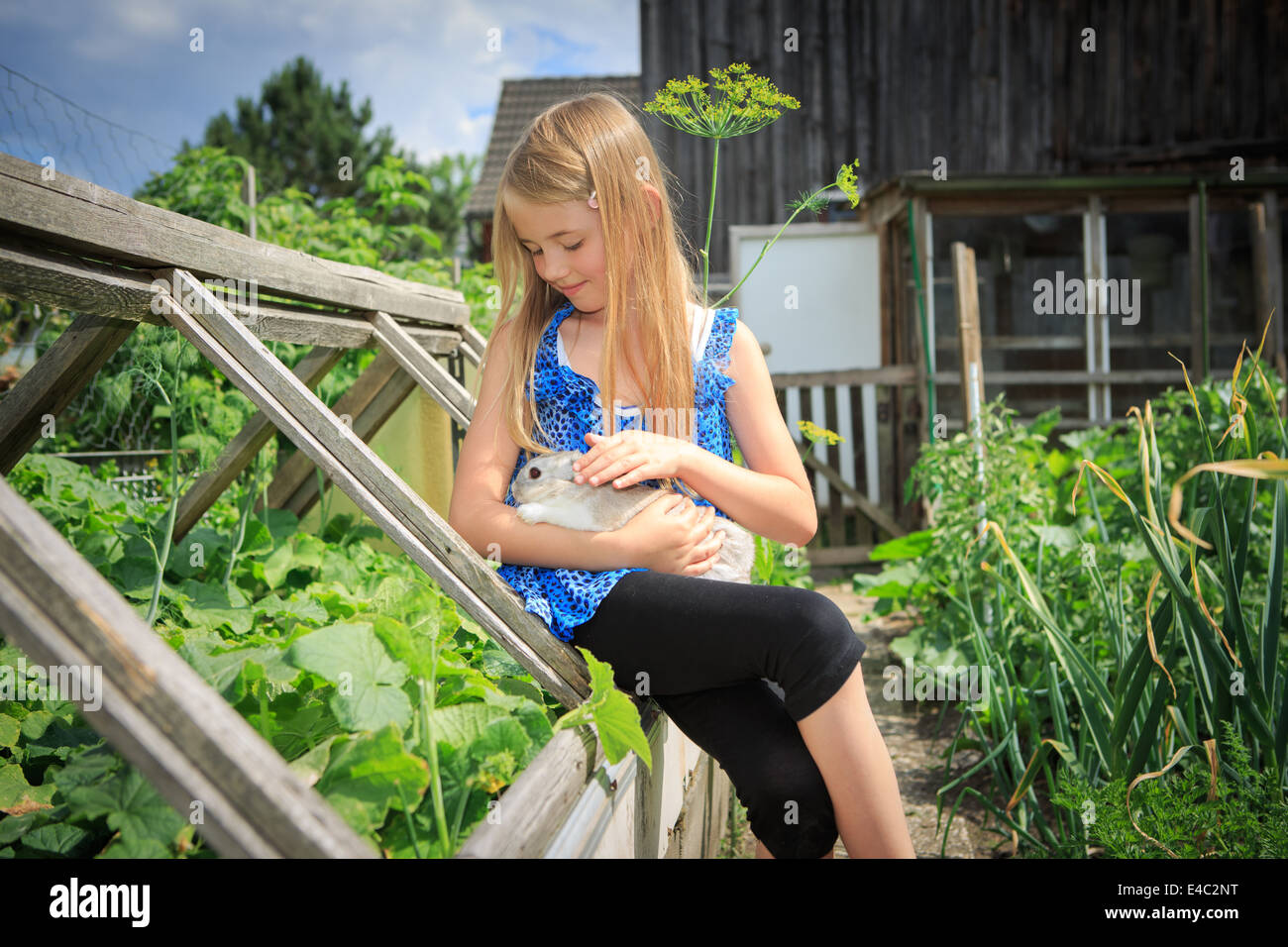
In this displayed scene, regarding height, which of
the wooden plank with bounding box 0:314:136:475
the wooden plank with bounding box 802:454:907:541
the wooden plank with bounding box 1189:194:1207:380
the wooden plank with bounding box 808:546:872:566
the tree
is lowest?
the wooden plank with bounding box 808:546:872:566

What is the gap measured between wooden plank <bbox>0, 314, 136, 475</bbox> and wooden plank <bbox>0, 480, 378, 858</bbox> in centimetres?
131

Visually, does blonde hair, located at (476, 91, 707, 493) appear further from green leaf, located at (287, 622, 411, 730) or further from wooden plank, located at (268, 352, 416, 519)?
wooden plank, located at (268, 352, 416, 519)

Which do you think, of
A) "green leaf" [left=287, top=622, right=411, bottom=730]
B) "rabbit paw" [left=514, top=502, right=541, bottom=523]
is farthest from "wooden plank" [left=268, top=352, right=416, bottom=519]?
"green leaf" [left=287, top=622, right=411, bottom=730]

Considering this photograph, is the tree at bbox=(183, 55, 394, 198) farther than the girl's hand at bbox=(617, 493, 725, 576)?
Yes

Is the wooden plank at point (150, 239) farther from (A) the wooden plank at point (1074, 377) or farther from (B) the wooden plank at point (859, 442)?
(A) the wooden plank at point (1074, 377)

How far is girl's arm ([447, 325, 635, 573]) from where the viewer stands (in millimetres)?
1407

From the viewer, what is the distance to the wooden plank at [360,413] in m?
2.90

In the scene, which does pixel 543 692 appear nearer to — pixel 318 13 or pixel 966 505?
pixel 966 505

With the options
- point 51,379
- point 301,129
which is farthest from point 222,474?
point 301,129

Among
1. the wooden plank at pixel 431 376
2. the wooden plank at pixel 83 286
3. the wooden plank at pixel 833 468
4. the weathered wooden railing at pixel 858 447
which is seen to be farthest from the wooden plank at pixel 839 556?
the wooden plank at pixel 83 286

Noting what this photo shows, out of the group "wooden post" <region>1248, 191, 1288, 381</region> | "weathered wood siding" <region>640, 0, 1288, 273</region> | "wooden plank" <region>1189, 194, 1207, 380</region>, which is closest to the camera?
"wooden post" <region>1248, 191, 1288, 381</region>

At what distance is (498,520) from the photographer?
1.44 meters

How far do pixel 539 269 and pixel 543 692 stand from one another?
2.41ft
